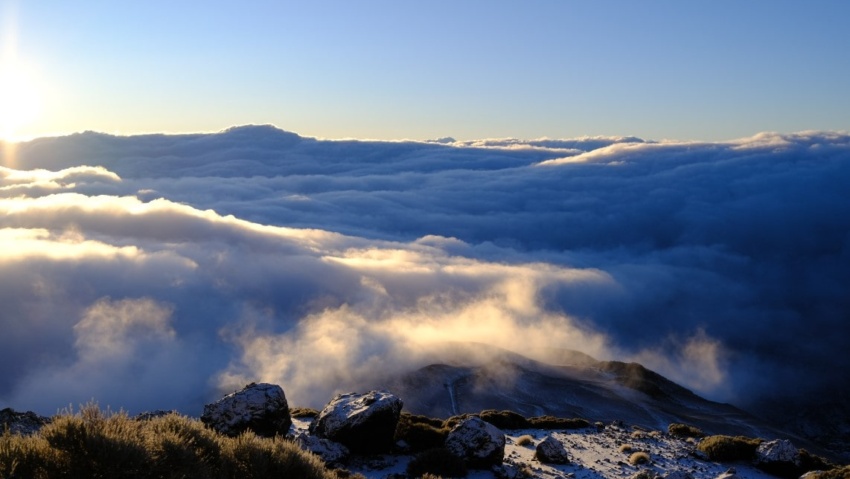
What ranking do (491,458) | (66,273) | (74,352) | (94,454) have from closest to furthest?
(94,454) → (491,458) → (74,352) → (66,273)

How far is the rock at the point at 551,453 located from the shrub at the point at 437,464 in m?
3.24

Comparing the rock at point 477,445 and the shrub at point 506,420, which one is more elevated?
the rock at point 477,445

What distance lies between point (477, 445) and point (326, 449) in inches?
147

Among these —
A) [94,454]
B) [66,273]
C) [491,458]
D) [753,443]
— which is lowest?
[66,273]

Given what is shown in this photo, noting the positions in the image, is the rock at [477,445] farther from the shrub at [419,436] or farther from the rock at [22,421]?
the rock at [22,421]

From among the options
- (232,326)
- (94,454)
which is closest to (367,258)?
(232,326)

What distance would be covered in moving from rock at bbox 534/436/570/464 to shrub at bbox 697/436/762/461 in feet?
17.0

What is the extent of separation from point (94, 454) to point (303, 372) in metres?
72.5

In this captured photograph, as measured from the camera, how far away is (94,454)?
25.1ft

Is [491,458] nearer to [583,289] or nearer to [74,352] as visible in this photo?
[74,352]

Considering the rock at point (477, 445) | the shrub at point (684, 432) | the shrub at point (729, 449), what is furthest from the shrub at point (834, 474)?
the rock at point (477, 445)

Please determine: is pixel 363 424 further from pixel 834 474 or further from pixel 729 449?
pixel 834 474

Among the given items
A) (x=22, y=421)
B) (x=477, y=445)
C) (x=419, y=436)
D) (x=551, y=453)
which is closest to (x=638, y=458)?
(x=551, y=453)

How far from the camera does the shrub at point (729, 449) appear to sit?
66.9ft
